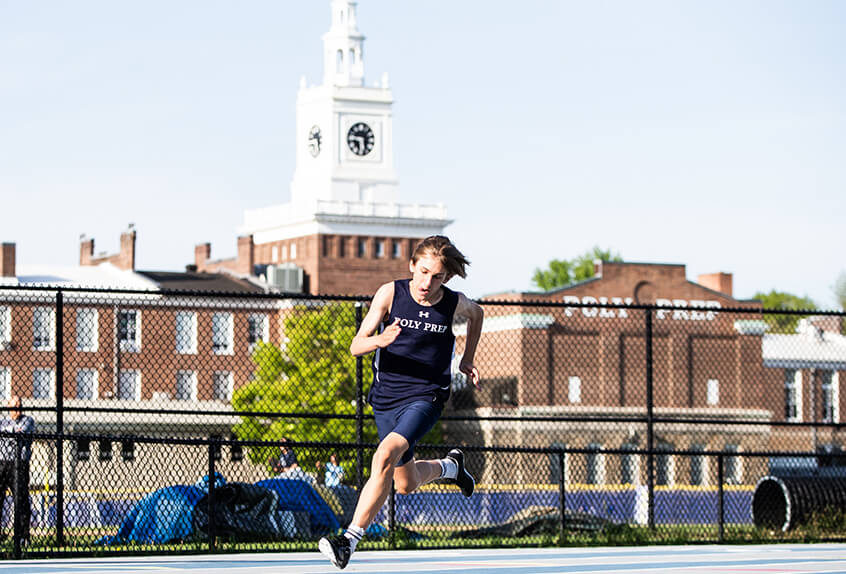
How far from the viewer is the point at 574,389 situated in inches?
3317

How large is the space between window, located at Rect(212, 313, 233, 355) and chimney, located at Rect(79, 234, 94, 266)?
26.8 meters

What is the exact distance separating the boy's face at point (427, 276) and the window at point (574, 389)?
73.9 metres

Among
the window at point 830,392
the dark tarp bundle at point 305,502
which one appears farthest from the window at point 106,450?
the window at point 830,392

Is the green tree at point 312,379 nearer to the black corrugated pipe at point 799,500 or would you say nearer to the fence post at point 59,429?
the black corrugated pipe at point 799,500

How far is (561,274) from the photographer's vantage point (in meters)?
122

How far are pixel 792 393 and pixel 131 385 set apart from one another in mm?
35522

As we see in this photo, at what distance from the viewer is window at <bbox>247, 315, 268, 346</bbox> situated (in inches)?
3374

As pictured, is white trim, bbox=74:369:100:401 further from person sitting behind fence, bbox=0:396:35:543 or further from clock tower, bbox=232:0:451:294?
person sitting behind fence, bbox=0:396:35:543

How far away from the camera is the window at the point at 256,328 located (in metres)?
85.7

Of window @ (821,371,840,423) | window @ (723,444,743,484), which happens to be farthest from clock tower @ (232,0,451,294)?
window @ (723,444,743,484)

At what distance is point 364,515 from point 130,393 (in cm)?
7489

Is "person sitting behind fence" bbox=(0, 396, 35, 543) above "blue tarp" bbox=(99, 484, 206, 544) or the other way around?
above

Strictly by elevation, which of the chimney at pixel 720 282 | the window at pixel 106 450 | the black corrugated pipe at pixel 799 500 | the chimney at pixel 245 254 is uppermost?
the chimney at pixel 245 254

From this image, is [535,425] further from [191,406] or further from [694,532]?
[694,532]
